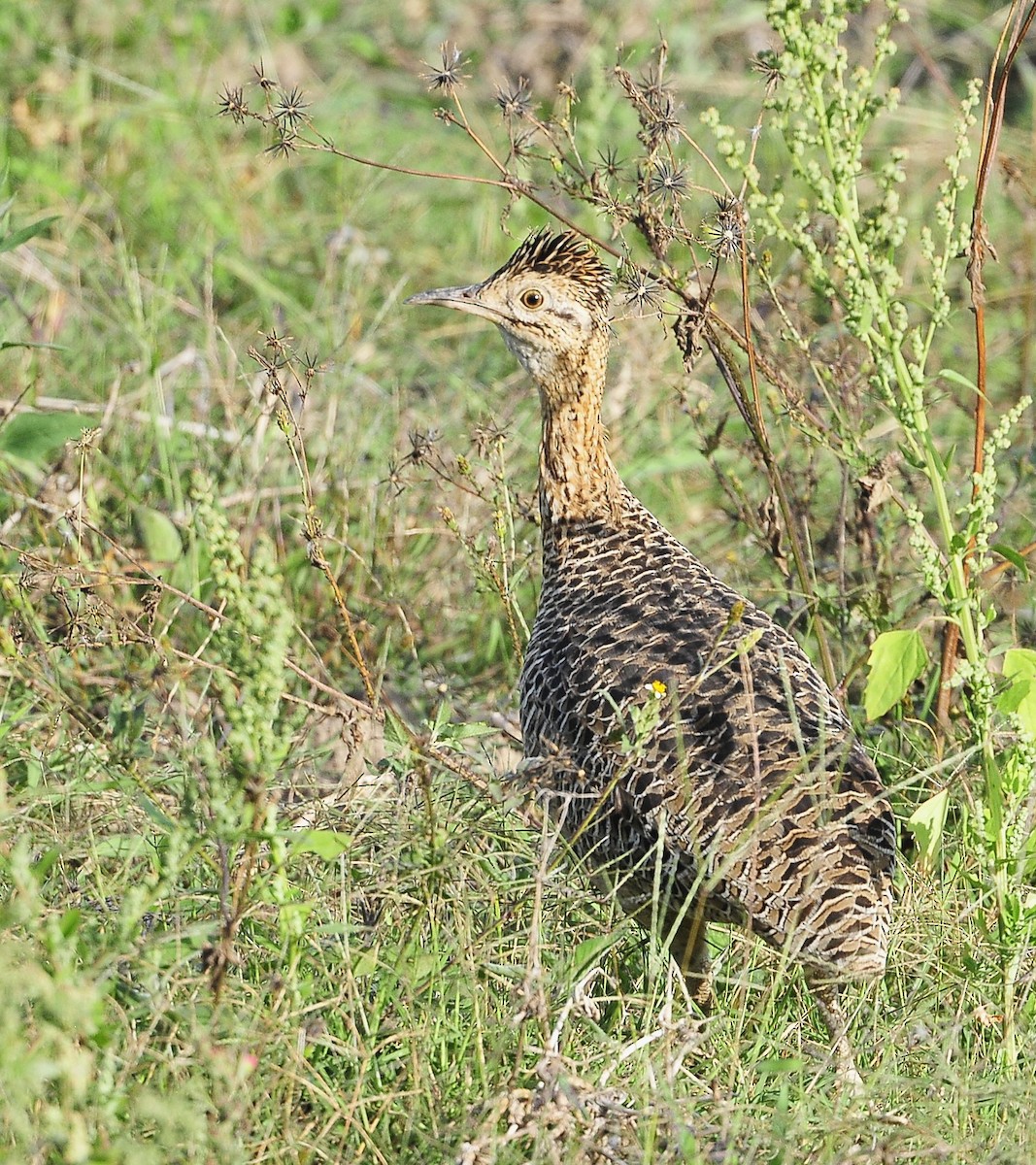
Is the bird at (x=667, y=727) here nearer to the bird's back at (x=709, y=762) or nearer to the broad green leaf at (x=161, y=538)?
the bird's back at (x=709, y=762)

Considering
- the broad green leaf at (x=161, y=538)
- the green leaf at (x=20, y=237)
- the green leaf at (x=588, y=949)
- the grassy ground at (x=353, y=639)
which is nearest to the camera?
the grassy ground at (x=353, y=639)

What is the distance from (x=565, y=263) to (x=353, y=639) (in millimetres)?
1282

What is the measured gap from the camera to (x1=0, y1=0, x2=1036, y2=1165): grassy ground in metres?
2.68

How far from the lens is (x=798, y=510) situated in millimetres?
4770

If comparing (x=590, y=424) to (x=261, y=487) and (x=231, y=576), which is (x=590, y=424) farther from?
(x=231, y=576)

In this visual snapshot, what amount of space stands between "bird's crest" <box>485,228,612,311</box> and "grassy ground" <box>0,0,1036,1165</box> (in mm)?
352

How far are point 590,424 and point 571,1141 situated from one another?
2.23 m

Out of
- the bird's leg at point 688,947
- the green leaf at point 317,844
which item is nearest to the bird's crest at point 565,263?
the bird's leg at point 688,947

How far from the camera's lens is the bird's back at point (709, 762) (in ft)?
10.5

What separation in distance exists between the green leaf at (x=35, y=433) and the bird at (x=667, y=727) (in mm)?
994

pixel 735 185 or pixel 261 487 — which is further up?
pixel 735 185

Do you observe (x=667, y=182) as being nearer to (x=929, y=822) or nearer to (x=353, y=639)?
(x=353, y=639)

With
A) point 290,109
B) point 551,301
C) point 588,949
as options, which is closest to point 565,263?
point 551,301

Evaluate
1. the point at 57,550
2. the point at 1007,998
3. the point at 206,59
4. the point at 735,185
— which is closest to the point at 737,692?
the point at 1007,998
